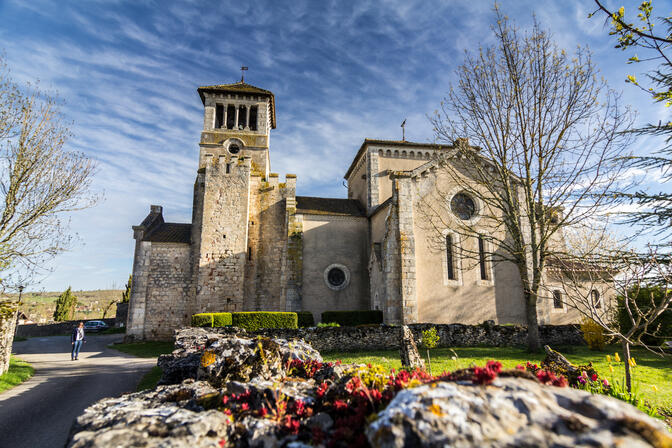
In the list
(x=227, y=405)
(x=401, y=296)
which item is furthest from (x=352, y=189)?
(x=227, y=405)

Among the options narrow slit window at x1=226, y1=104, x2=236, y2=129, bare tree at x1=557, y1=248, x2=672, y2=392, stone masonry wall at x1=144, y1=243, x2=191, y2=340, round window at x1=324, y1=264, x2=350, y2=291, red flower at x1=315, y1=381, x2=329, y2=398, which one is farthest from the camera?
narrow slit window at x1=226, y1=104, x2=236, y2=129

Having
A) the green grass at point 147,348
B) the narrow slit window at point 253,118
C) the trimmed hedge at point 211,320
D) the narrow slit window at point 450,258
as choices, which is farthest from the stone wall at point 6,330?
the narrow slit window at point 253,118

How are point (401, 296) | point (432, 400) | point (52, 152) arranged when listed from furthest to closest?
point (401, 296), point (52, 152), point (432, 400)

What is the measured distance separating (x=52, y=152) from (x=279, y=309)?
46.1 ft

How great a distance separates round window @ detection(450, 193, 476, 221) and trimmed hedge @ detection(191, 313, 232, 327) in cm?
1347

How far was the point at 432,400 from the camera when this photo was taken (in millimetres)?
2502

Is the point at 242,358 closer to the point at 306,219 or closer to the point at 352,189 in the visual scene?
the point at 306,219

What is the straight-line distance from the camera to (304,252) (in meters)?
22.0

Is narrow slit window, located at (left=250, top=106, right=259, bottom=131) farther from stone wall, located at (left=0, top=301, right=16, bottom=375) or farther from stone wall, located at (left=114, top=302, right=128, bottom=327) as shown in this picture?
stone wall, located at (left=114, top=302, right=128, bottom=327)

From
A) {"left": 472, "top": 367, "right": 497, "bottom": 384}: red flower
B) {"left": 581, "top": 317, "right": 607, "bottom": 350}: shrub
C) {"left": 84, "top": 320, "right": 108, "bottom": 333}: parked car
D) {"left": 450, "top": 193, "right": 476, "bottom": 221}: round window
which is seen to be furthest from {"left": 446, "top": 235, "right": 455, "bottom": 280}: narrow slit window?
{"left": 84, "top": 320, "right": 108, "bottom": 333}: parked car

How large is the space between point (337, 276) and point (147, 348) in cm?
1159

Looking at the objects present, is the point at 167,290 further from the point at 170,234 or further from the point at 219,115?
the point at 219,115

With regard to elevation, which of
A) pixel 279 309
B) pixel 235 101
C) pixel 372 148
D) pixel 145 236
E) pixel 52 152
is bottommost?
pixel 279 309

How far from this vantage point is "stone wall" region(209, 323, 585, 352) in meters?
14.3
